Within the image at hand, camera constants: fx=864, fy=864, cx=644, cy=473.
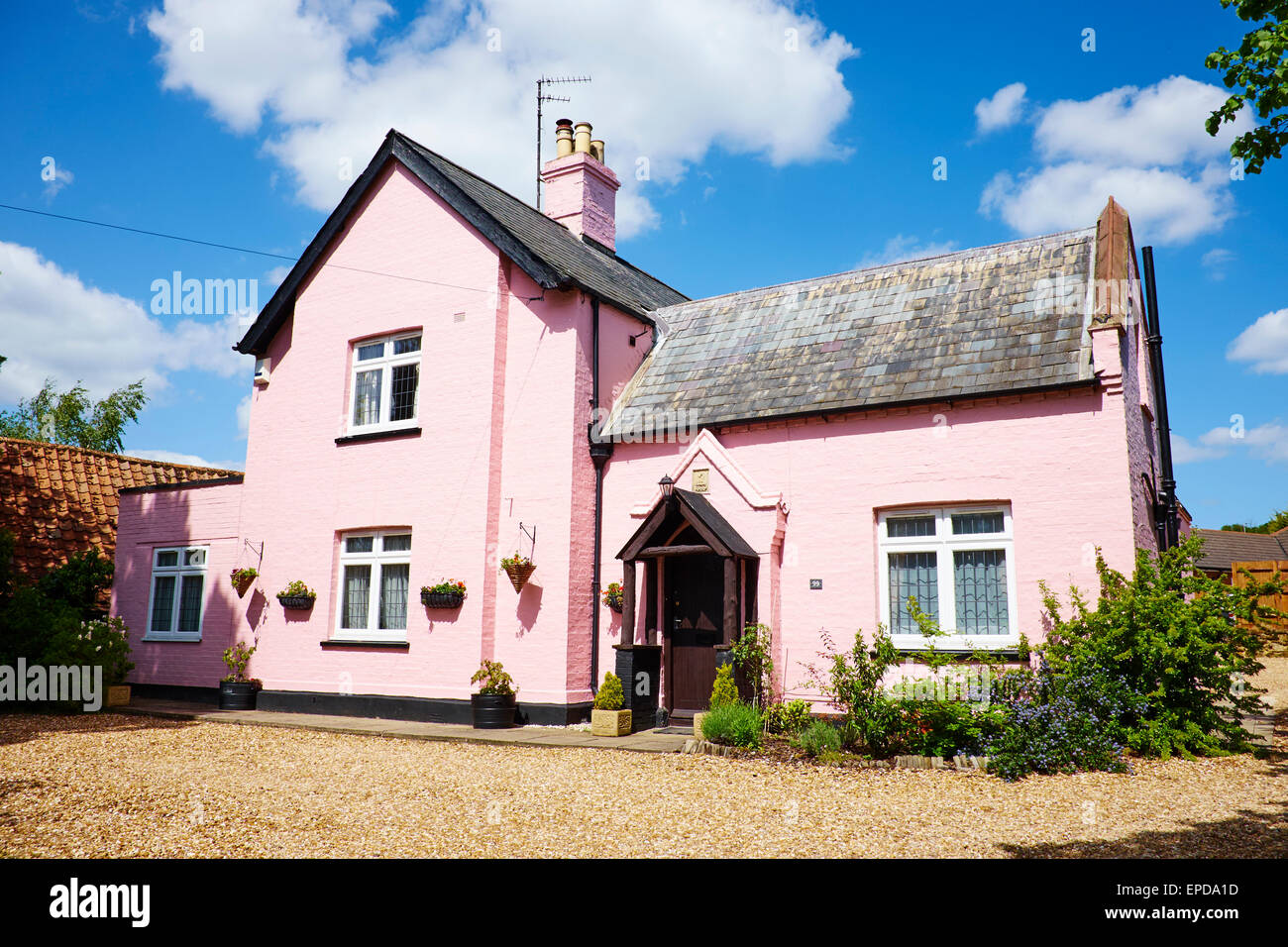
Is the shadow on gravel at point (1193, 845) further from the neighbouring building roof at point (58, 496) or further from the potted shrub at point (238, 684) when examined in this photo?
the neighbouring building roof at point (58, 496)

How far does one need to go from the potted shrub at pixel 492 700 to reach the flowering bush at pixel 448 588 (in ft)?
3.82

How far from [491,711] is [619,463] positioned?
164 inches

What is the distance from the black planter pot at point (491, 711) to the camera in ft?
40.2

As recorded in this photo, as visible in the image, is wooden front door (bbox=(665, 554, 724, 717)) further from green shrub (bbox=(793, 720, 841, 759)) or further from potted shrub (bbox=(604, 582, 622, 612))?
green shrub (bbox=(793, 720, 841, 759))

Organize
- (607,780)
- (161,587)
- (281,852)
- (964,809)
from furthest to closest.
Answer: (161,587), (607,780), (964,809), (281,852)

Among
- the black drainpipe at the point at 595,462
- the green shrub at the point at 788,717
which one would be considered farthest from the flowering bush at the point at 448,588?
the green shrub at the point at 788,717

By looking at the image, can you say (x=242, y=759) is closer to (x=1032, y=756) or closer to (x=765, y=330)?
(x=1032, y=756)

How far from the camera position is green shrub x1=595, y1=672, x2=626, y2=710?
1160 cm

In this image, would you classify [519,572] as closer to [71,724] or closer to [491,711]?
[491,711]

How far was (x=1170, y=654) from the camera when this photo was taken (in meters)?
8.91

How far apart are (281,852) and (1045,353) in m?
10.1

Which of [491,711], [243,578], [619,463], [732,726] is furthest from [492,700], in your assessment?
[243,578]
